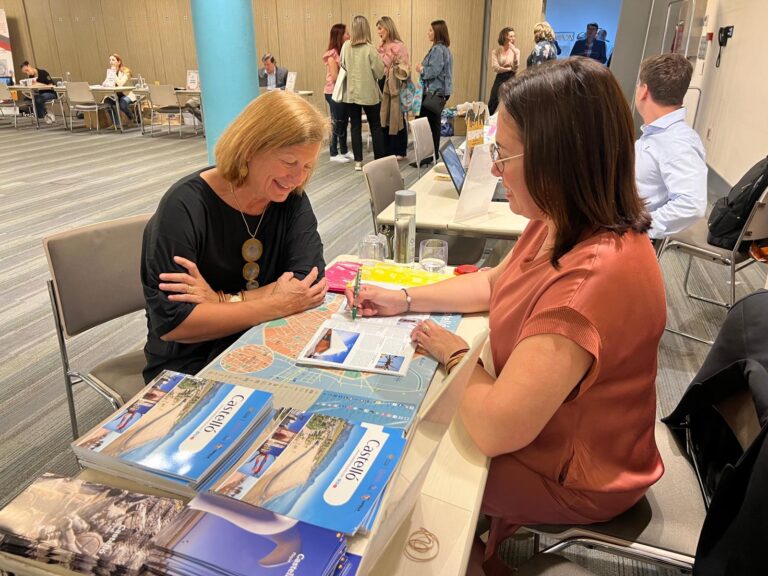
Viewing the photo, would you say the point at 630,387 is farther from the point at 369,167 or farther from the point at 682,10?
the point at 682,10

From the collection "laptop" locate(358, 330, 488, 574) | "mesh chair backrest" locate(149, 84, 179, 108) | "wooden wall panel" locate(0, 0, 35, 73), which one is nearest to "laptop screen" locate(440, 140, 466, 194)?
"laptop" locate(358, 330, 488, 574)

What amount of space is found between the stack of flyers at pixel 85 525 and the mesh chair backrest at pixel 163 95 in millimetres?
10341

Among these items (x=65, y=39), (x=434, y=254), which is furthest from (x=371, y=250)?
(x=65, y=39)

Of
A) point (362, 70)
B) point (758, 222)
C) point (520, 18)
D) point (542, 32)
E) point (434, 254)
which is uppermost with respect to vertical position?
point (520, 18)

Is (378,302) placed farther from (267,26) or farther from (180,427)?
(267,26)

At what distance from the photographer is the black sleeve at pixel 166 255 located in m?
1.50

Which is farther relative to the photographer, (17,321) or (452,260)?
(17,321)

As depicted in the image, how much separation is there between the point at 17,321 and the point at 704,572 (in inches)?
142

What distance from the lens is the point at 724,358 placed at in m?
1.24

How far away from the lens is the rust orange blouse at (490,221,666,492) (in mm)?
1002

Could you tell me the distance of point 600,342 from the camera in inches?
39.1

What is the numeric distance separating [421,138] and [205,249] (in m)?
2.88

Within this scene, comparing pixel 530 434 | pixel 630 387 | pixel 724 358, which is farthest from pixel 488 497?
pixel 724 358

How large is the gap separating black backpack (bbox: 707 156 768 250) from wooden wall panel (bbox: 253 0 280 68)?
9.95 metres
